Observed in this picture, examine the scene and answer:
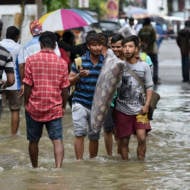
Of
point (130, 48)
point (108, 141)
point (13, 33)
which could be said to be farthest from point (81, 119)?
point (13, 33)

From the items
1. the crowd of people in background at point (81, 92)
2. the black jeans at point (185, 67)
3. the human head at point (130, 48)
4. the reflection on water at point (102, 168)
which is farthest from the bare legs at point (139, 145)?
the black jeans at point (185, 67)

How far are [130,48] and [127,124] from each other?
0.91 metres

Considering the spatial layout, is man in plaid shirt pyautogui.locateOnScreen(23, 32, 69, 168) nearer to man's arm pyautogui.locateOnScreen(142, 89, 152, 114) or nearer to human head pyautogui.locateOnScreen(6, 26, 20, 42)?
man's arm pyautogui.locateOnScreen(142, 89, 152, 114)

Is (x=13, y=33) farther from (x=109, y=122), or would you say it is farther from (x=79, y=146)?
(x=79, y=146)

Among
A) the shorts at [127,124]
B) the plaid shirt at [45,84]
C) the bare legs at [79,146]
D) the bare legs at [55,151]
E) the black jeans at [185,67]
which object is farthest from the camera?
the black jeans at [185,67]

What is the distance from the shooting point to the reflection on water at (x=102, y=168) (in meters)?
9.90

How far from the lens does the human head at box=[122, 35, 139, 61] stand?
35.7 ft

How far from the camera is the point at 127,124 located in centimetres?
1102

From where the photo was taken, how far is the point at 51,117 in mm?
10273

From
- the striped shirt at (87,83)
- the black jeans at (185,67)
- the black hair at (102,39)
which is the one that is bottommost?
the black jeans at (185,67)

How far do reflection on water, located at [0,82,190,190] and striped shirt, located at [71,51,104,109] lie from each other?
81 centimetres

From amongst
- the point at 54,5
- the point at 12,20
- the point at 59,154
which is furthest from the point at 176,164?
the point at 54,5

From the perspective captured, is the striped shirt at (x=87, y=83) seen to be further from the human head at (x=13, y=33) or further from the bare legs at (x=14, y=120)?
the human head at (x=13, y=33)

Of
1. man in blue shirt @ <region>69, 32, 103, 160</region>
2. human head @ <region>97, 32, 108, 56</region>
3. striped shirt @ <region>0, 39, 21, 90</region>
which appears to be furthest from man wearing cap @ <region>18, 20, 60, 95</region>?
man in blue shirt @ <region>69, 32, 103, 160</region>
